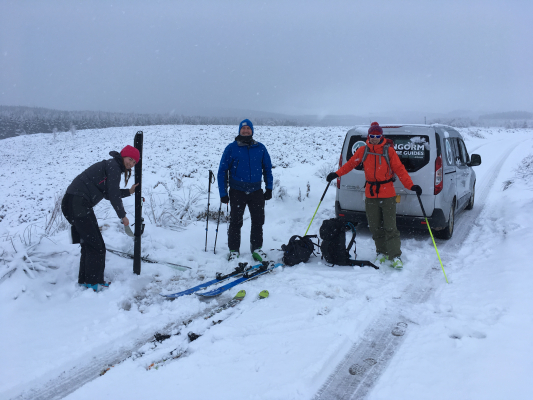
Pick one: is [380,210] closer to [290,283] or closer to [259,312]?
[290,283]

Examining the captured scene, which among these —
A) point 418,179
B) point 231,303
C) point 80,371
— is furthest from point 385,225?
point 80,371

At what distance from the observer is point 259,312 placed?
3586mm

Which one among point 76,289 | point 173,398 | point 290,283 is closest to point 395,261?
point 290,283

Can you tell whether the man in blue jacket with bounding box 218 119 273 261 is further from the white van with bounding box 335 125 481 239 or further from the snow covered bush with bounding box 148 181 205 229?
the snow covered bush with bounding box 148 181 205 229

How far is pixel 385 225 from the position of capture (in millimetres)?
5016

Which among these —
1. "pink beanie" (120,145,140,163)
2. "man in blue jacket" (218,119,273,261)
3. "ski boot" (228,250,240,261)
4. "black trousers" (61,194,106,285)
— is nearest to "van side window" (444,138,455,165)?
"man in blue jacket" (218,119,273,261)

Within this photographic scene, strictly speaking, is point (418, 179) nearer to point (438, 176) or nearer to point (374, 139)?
point (438, 176)

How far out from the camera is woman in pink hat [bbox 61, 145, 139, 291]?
386 cm

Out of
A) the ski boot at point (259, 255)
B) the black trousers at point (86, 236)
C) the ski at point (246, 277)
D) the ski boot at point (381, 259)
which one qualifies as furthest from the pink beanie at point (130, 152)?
the ski boot at point (381, 259)

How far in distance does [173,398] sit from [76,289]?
231 centimetres

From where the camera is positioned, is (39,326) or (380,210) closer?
(39,326)

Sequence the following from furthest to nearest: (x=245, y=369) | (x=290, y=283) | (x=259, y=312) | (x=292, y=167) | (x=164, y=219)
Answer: (x=292, y=167) → (x=164, y=219) → (x=290, y=283) → (x=259, y=312) → (x=245, y=369)

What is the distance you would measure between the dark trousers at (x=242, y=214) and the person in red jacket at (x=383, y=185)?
5.13ft

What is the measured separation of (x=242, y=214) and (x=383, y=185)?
7.01 ft
